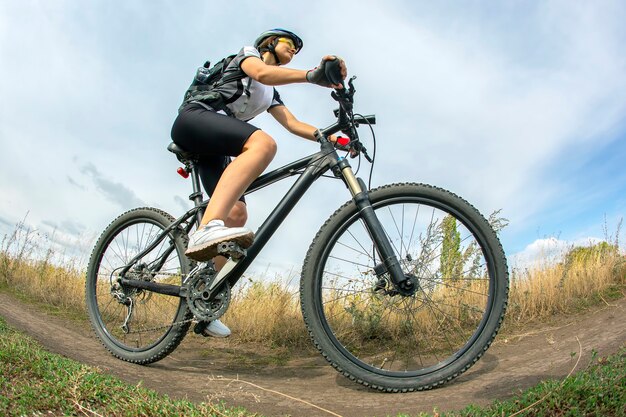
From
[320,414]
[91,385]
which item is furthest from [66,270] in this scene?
[320,414]

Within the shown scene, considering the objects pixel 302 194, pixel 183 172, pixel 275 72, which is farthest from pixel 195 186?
pixel 275 72

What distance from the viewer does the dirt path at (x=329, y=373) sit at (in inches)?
104

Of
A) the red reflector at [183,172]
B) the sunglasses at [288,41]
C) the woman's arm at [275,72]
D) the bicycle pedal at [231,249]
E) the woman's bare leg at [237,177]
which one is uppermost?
the sunglasses at [288,41]

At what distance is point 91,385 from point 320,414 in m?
1.15

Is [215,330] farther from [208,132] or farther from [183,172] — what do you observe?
[208,132]

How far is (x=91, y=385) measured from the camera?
2473 mm

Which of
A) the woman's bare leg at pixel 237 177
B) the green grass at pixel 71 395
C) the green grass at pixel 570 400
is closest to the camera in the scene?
the green grass at pixel 570 400

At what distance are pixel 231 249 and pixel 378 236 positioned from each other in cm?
92

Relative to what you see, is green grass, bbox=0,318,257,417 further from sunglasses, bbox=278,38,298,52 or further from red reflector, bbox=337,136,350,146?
sunglasses, bbox=278,38,298,52

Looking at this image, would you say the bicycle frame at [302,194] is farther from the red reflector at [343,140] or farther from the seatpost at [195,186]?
the seatpost at [195,186]

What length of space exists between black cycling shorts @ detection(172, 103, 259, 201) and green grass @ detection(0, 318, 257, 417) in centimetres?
158

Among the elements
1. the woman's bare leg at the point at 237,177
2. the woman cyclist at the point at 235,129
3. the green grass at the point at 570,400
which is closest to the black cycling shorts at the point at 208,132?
the woman cyclist at the point at 235,129

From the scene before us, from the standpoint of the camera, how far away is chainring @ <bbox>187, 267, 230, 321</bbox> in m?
3.39

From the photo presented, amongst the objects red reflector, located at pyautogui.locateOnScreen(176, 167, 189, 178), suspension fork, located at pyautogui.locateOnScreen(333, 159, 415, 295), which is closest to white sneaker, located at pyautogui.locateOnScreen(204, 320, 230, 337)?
red reflector, located at pyautogui.locateOnScreen(176, 167, 189, 178)
